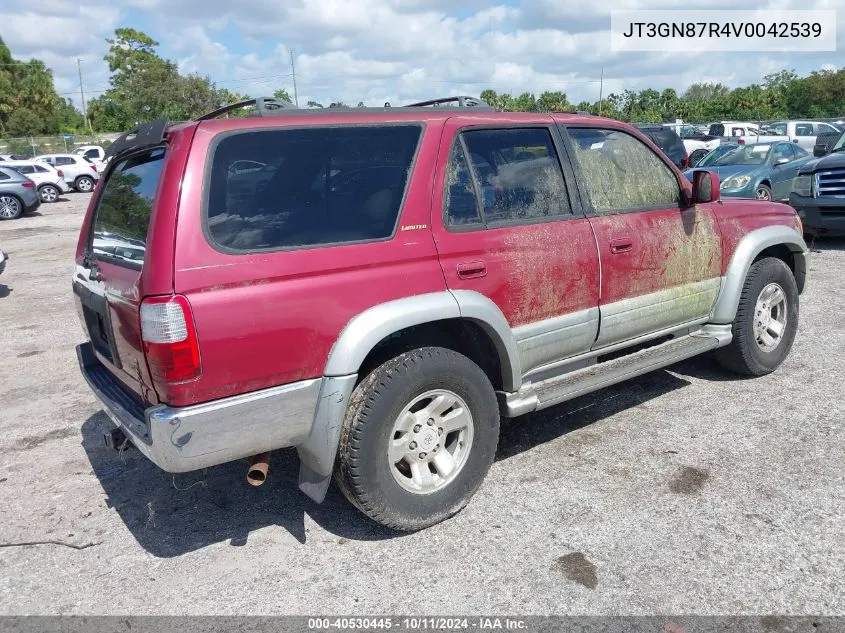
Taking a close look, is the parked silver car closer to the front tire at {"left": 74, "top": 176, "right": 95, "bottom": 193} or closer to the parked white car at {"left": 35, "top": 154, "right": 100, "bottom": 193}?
the parked white car at {"left": 35, "top": 154, "right": 100, "bottom": 193}

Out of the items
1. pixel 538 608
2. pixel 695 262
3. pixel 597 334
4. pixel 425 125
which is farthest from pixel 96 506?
pixel 695 262

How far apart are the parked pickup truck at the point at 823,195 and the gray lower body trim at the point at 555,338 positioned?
305 inches

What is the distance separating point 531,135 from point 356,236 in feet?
4.45

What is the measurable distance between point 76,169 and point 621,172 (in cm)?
2835

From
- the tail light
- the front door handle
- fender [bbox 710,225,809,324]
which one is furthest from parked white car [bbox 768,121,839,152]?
the tail light

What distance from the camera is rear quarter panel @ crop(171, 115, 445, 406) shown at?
2.74 meters

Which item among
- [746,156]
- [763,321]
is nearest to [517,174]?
[763,321]

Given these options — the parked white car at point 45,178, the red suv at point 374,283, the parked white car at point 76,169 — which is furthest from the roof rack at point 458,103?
the parked white car at point 76,169

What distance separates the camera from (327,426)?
3021mm

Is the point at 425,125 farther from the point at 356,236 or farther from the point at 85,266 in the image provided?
the point at 85,266

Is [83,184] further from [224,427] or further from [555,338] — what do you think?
[224,427]

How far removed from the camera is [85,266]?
3.71 metres

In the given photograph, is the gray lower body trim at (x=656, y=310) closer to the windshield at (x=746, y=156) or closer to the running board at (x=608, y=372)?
the running board at (x=608, y=372)

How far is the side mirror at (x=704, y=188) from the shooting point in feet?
14.8
